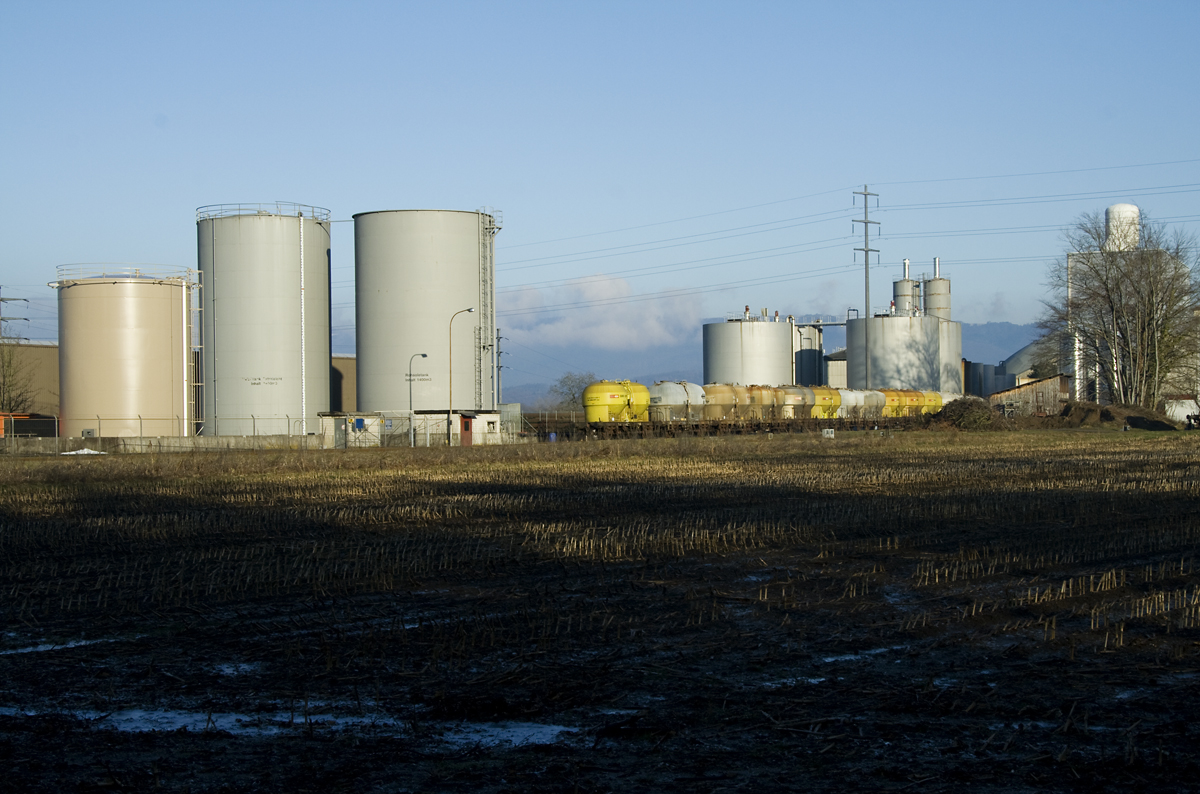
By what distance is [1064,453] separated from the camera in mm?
36656

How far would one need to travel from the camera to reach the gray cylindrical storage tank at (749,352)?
89.6 m

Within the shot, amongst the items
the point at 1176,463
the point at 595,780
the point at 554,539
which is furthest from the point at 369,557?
the point at 1176,463

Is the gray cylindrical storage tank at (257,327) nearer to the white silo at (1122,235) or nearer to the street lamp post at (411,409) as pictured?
the street lamp post at (411,409)

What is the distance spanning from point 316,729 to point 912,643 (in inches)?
187

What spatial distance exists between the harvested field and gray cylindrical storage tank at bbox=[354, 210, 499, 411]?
107 feet

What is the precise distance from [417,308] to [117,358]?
1366cm

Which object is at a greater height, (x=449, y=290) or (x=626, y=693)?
(x=449, y=290)

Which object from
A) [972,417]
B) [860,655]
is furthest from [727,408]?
[860,655]

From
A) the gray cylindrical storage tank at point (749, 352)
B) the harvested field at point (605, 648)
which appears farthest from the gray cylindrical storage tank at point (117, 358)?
the gray cylindrical storage tank at point (749, 352)

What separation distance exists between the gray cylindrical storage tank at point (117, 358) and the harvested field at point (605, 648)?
31.2 m

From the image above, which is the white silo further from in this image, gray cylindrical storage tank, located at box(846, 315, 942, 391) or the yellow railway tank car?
the yellow railway tank car

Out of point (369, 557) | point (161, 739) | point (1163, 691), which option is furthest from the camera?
point (369, 557)

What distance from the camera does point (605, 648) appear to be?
855 cm

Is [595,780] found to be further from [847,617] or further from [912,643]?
[847,617]
